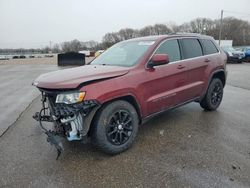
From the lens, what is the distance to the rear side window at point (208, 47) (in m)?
5.51

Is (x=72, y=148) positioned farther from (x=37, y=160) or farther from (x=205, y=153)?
(x=205, y=153)

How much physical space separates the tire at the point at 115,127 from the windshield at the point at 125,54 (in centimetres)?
82

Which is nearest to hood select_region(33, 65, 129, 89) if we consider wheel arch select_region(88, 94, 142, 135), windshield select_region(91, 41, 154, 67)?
wheel arch select_region(88, 94, 142, 135)

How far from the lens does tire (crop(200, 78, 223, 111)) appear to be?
5.60 metres

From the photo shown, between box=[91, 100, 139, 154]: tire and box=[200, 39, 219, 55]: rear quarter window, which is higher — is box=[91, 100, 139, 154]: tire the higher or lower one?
the lower one

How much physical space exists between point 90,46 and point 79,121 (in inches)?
4277

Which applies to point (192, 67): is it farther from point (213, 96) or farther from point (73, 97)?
point (73, 97)

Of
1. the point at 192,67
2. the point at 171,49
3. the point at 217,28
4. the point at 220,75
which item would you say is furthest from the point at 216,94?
the point at 217,28

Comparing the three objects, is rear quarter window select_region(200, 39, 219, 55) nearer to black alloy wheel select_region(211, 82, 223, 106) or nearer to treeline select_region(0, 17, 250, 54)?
black alloy wheel select_region(211, 82, 223, 106)

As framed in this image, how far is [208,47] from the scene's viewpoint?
5.63 metres

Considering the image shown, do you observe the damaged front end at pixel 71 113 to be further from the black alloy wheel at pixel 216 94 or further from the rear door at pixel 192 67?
the black alloy wheel at pixel 216 94

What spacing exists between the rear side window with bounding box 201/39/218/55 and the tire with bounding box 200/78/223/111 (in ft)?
2.23

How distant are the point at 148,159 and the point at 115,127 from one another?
68 centimetres

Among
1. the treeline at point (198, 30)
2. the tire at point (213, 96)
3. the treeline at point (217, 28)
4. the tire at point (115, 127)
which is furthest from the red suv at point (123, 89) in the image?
the treeline at point (217, 28)
